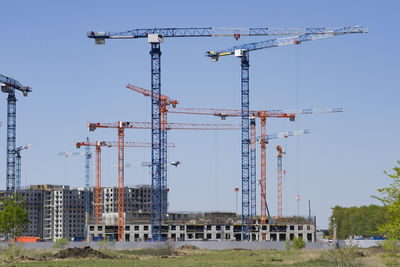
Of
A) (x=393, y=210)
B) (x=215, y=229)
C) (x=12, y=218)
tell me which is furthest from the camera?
(x=215, y=229)

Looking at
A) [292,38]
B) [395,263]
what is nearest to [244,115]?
[292,38]

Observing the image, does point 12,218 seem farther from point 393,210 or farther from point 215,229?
point 215,229

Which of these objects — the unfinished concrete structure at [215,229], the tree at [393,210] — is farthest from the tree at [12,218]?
the unfinished concrete structure at [215,229]

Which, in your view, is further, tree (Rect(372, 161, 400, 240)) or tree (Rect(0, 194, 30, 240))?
tree (Rect(0, 194, 30, 240))

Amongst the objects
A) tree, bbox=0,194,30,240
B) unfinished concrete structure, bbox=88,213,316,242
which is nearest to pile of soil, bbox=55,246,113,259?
tree, bbox=0,194,30,240

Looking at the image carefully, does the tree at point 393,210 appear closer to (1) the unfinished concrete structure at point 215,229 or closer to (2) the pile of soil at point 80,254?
(2) the pile of soil at point 80,254

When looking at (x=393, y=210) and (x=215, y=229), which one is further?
(x=215, y=229)

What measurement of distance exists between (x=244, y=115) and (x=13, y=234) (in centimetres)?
6840

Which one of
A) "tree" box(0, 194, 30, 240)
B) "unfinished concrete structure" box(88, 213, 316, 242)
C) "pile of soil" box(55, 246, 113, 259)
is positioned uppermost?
"tree" box(0, 194, 30, 240)

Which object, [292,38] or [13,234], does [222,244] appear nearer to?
[13,234]

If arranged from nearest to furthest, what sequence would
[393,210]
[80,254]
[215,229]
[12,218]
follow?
[393,210]
[80,254]
[12,218]
[215,229]

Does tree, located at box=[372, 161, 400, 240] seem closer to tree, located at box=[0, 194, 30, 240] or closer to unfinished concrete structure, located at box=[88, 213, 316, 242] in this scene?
tree, located at box=[0, 194, 30, 240]

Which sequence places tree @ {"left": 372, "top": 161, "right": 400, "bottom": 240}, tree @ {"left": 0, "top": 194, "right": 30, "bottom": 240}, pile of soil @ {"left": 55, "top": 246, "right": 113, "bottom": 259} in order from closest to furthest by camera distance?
tree @ {"left": 372, "top": 161, "right": 400, "bottom": 240}
pile of soil @ {"left": 55, "top": 246, "right": 113, "bottom": 259}
tree @ {"left": 0, "top": 194, "right": 30, "bottom": 240}

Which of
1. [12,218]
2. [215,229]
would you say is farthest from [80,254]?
[215,229]
